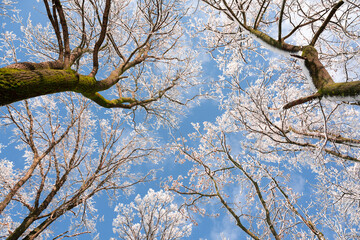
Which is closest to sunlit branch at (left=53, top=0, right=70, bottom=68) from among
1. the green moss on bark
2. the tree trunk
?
the tree trunk

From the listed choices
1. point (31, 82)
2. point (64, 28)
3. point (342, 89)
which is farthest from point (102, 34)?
point (342, 89)

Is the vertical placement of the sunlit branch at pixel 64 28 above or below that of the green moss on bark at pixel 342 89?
above

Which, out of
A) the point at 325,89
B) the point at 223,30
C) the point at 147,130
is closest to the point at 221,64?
the point at 223,30

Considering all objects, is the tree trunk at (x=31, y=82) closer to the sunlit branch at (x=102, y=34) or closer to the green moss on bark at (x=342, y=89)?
the sunlit branch at (x=102, y=34)

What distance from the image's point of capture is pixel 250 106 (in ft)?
18.8

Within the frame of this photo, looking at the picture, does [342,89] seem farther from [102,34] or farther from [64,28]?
[64,28]

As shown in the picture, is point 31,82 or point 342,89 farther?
point 342,89

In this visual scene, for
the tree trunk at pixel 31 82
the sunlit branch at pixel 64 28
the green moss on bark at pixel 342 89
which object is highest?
the sunlit branch at pixel 64 28

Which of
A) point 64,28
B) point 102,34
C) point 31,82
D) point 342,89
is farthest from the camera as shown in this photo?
point 102,34

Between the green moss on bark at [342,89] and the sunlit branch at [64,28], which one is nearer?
the green moss on bark at [342,89]

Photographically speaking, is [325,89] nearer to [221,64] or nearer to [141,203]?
[221,64]

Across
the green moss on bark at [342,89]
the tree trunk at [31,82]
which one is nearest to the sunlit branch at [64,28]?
the tree trunk at [31,82]

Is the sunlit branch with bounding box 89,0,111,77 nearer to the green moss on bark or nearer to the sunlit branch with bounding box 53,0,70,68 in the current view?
the sunlit branch with bounding box 53,0,70,68

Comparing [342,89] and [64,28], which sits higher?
[64,28]
